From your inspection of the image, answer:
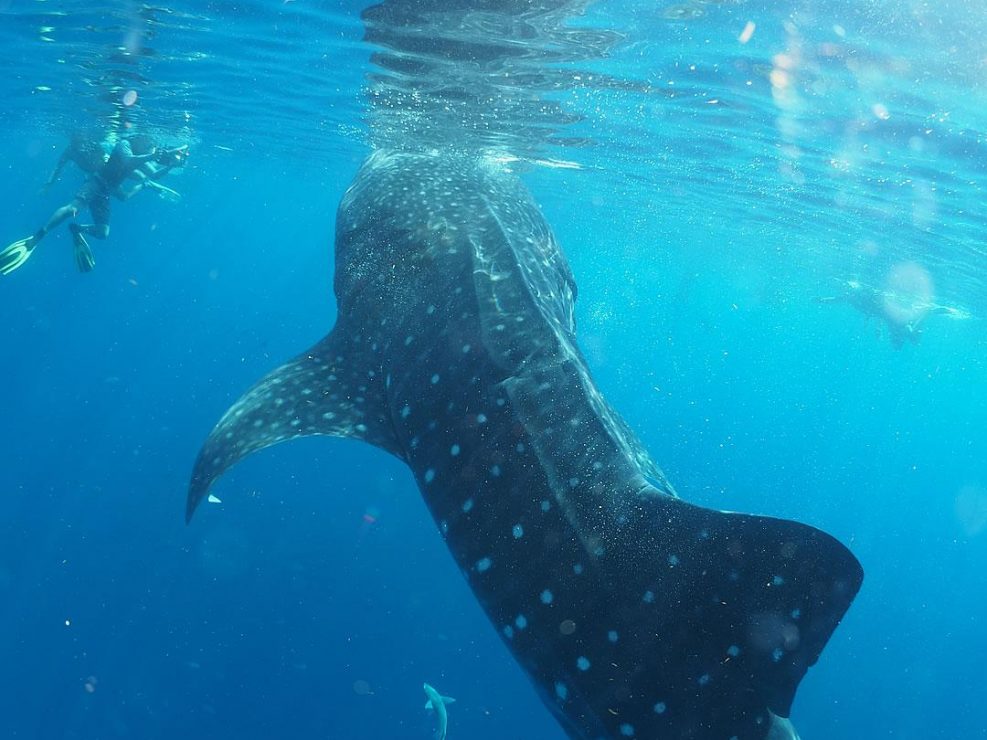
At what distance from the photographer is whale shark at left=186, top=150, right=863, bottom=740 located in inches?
103

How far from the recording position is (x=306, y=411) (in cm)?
442

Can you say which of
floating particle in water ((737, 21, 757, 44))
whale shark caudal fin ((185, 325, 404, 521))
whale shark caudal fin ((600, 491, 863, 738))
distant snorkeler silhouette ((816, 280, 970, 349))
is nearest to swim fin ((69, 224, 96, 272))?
whale shark caudal fin ((185, 325, 404, 521))

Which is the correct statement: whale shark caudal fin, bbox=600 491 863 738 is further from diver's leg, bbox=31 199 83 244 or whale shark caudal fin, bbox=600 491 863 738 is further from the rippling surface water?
diver's leg, bbox=31 199 83 244

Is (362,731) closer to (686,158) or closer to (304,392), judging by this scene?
(304,392)

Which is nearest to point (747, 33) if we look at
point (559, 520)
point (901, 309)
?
point (559, 520)

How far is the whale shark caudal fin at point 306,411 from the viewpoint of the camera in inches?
162

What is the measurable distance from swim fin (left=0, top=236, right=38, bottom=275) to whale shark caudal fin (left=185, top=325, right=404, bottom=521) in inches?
417

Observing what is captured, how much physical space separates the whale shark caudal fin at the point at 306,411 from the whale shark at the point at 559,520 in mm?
14

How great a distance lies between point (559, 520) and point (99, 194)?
1553cm

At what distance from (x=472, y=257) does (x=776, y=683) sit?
3.13 m

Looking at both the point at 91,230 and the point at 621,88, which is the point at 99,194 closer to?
the point at 91,230

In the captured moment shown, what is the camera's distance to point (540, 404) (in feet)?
11.0

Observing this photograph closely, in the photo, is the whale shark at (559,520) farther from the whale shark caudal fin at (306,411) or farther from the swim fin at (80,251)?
the swim fin at (80,251)

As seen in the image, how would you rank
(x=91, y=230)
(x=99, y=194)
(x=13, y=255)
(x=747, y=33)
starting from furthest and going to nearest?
(x=99, y=194), (x=91, y=230), (x=13, y=255), (x=747, y=33)
